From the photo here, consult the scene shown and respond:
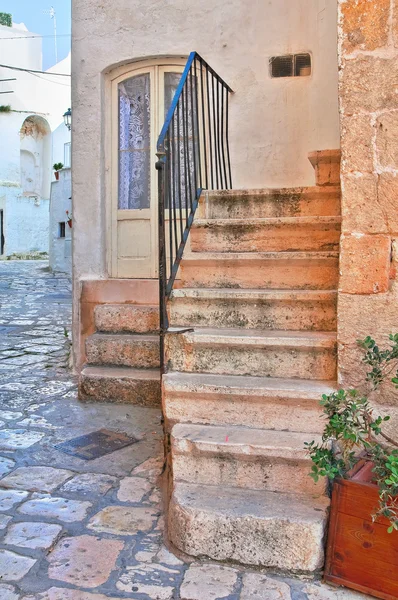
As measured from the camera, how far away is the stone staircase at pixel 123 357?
14.6 ft

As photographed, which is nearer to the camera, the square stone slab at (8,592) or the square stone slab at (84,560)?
the square stone slab at (8,592)

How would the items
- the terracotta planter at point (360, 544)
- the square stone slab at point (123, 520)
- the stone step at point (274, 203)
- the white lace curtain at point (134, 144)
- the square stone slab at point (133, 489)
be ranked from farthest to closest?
the white lace curtain at point (134, 144), the stone step at point (274, 203), the square stone slab at point (133, 489), the square stone slab at point (123, 520), the terracotta planter at point (360, 544)

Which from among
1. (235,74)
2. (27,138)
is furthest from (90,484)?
(27,138)

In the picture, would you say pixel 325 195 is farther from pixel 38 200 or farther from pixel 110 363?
pixel 38 200

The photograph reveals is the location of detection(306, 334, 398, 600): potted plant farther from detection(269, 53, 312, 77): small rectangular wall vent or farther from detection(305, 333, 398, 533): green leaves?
detection(269, 53, 312, 77): small rectangular wall vent

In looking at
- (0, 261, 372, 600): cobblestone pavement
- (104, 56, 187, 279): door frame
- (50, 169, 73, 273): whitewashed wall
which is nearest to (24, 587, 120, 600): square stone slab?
(0, 261, 372, 600): cobblestone pavement

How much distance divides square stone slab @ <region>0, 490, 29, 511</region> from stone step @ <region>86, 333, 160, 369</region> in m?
1.89

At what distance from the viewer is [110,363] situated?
4711mm

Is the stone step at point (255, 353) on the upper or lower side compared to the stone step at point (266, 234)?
lower

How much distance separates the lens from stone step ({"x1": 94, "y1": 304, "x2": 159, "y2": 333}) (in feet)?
15.6

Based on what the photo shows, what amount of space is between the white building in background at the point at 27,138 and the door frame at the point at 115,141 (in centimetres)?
1945

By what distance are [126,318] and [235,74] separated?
250cm

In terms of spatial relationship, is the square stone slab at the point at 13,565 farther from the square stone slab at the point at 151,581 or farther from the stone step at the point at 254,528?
the stone step at the point at 254,528

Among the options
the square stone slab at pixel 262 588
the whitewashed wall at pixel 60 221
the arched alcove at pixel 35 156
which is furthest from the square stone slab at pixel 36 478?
the arched alcove at pixel 35 156
